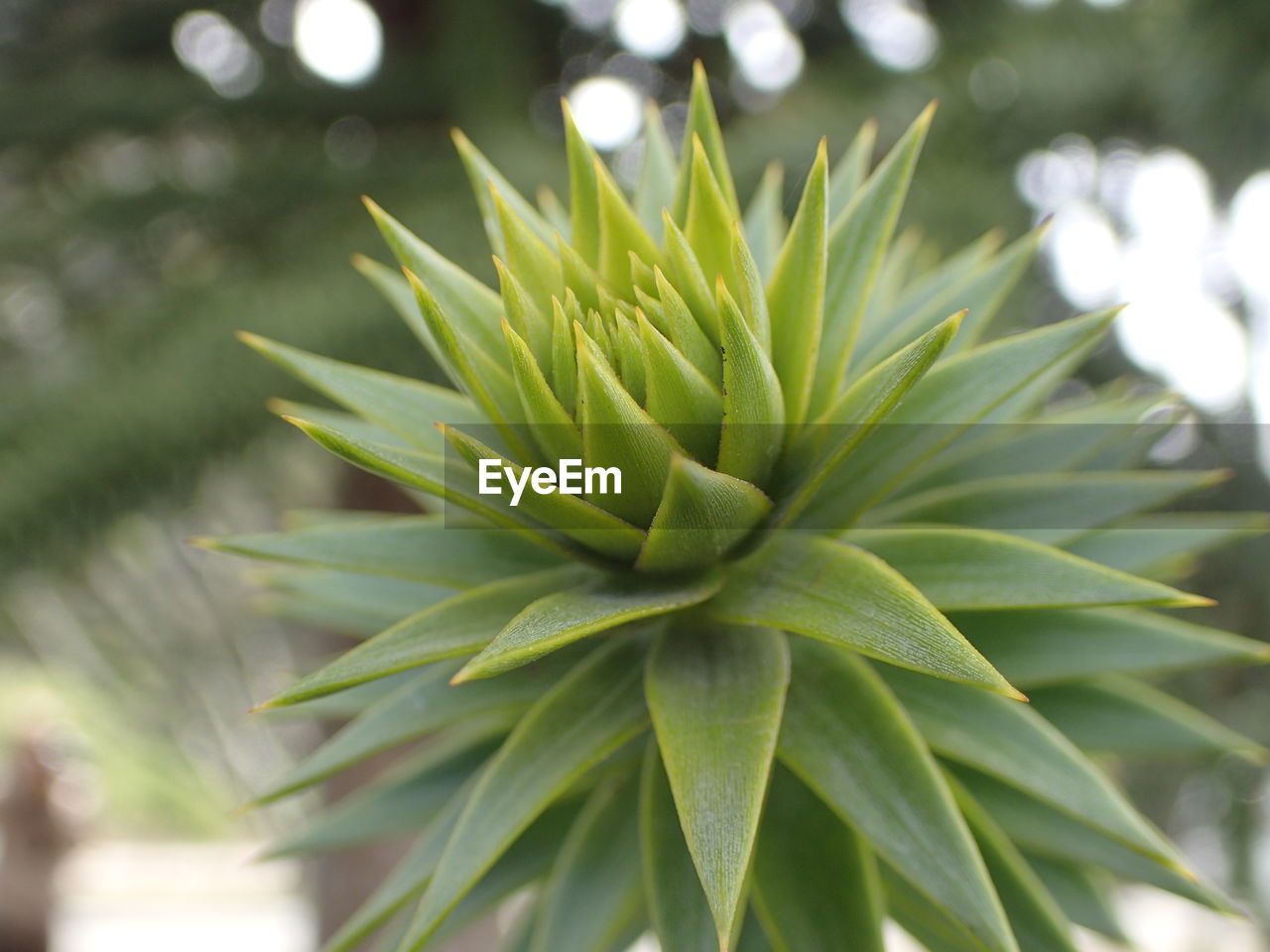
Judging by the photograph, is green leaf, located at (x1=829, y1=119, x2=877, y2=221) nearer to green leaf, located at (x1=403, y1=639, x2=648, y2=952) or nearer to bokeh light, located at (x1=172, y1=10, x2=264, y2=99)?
green leaf, located at (x1=403, y1=639, x2=648, y2=952)

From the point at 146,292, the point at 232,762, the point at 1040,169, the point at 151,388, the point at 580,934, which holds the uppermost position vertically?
the point at 1040,169

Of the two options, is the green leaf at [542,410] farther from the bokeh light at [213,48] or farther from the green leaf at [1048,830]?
the bokeh light at [213,48]

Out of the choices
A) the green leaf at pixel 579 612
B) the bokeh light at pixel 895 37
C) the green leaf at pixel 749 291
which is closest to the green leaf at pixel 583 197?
the green leaf at pixel 749 291

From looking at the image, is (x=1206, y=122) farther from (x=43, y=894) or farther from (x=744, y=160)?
(x=43, y=894)

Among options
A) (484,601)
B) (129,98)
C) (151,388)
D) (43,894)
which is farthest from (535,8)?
(43,894)

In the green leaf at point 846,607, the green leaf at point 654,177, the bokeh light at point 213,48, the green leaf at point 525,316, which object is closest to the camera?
the green leaf at point 846,607

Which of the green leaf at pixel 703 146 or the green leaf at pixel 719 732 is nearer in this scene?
the green leaf at pixel 719 732

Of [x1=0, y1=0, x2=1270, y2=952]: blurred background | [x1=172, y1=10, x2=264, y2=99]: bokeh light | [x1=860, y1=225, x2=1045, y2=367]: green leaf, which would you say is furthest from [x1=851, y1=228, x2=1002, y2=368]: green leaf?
[x1=172, y1=10, x2=264, y2=99]: bokeh light
